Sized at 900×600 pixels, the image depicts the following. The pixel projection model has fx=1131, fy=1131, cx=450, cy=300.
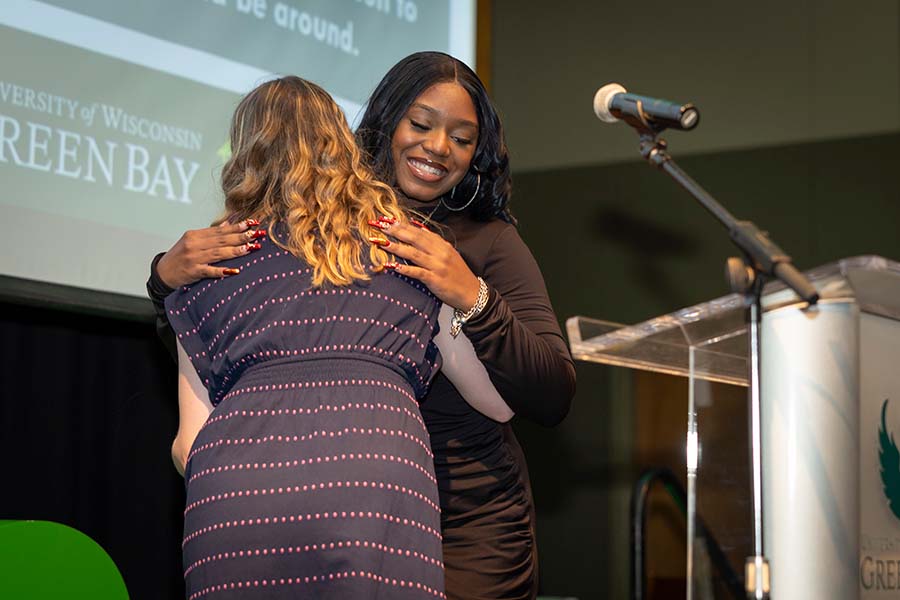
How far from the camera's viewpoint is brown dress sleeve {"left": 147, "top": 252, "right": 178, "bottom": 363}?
1.72 m

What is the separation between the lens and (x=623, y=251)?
528 cm

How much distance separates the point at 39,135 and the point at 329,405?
171cm

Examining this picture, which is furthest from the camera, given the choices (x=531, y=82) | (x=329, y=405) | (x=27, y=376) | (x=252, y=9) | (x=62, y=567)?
(x=531, y=82)

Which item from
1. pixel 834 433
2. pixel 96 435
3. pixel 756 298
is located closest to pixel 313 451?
pixel 756 298

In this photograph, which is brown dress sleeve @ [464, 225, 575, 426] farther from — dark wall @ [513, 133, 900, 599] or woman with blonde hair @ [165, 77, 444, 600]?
dark wall @ [513, 133, 900, 599]

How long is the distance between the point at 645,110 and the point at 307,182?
0.55 m

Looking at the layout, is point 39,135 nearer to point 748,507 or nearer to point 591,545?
point 748,507

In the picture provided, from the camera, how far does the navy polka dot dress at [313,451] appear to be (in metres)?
1.40

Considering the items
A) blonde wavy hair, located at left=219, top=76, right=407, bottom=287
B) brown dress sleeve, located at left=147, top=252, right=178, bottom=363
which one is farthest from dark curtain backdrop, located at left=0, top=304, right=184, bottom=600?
blonde wavy hair, located at left=219, top=76, right=407, bottom=287

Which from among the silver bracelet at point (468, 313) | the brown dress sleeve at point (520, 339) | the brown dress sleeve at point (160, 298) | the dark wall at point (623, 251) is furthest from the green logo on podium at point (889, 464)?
the dark wall at point (623, 251)

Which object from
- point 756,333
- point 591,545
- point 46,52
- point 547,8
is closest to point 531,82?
point 547,8

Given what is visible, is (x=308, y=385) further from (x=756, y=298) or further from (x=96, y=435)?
(x=96, y=435)

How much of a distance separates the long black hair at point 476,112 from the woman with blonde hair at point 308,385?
350 millimetres

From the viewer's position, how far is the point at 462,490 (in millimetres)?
1807
